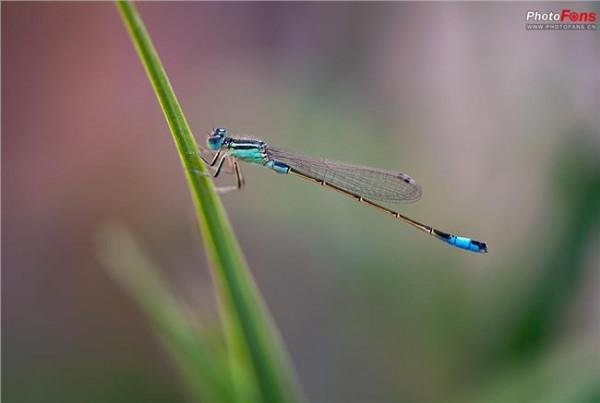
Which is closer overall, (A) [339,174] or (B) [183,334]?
(B) [183,334]

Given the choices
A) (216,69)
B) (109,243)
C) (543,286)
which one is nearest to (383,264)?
(543,286)

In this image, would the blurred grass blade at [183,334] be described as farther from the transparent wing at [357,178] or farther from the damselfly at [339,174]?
the transparent wing at [357,178]

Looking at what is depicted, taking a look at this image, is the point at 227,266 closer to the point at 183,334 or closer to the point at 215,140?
the point at 183,334

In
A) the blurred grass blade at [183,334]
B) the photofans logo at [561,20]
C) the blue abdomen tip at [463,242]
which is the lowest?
the blurred grass blade at [183,334]

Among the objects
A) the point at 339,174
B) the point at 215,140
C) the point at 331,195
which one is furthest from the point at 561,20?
the point at 215,140

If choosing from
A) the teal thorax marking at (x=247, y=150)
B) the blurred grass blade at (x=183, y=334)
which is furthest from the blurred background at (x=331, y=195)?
the blurred grass blade at (x=183, y=334)

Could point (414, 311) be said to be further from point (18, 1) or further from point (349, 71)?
point (18, 1)

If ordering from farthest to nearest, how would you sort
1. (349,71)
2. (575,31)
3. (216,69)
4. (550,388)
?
(216,69) < (349,71) < (575,31) < (550,388)
